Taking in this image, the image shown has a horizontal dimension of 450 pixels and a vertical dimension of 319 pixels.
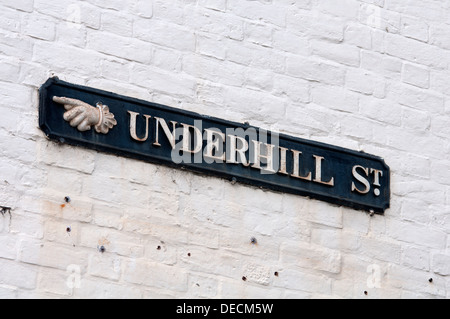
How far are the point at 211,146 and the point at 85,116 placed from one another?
0.71m

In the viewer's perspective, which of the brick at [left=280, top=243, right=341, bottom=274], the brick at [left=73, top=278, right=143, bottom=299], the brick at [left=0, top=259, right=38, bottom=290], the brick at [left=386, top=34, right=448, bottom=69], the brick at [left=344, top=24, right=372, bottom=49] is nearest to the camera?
the brick at [left=0, top=259, right=38, bottom=290]

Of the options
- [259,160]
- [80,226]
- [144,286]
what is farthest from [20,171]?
[259,160]

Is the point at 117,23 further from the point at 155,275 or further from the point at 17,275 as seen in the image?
the point at 17,275

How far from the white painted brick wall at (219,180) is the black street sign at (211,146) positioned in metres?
0.06

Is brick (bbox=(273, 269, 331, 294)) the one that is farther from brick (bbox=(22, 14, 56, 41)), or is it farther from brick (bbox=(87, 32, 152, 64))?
brick (bbox=(22, 14, 56, 41))

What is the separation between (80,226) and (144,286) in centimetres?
43

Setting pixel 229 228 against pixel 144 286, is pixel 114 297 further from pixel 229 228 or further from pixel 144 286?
pixel 229 228

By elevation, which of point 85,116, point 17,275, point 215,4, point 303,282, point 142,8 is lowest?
point 17,275

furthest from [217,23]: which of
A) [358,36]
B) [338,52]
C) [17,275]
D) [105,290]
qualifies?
[17,275]

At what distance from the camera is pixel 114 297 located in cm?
694

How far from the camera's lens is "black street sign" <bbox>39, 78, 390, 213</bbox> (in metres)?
7.20

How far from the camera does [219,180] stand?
24.4 feet

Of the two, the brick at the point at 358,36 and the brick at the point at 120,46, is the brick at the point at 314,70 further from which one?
the brick at the point at 120,46

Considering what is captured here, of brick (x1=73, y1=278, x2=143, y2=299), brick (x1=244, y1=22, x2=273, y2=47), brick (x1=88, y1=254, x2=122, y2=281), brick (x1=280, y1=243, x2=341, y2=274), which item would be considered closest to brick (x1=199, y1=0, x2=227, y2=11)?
brick (x1=244, y1=22, x2=273, y2=47)
